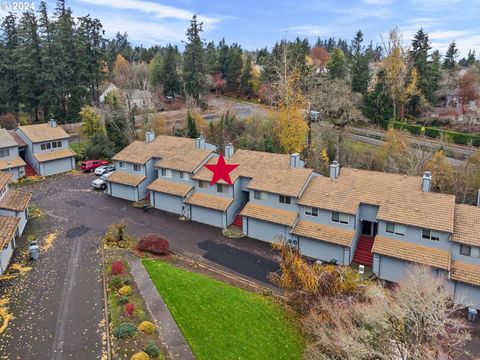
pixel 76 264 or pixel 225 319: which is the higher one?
pixel 76 264

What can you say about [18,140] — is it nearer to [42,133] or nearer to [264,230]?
[42,133]

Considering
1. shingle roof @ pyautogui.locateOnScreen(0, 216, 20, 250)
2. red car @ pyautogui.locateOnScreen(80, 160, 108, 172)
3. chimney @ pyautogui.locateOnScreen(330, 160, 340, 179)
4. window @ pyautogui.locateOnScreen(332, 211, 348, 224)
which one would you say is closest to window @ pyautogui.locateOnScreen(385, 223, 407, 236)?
window @ pyautogui.locateOnScreen(332, 211, 348, 224)

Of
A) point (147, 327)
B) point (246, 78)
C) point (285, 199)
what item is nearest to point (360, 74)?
point (246, 78)

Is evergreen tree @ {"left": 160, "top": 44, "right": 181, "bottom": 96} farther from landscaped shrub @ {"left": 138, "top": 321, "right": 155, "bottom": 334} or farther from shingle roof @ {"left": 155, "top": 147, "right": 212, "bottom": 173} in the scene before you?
landscaped shrub @ {"left": 138, "top": 321, "right": 155, "bottom": 334}

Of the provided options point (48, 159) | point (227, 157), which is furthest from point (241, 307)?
point (48, 159)

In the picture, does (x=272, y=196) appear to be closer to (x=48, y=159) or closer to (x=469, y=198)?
(x=469, y=198)

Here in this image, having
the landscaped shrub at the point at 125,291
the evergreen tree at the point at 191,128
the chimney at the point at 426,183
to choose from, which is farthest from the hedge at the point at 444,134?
the landscaped shrub at the point at 125,291

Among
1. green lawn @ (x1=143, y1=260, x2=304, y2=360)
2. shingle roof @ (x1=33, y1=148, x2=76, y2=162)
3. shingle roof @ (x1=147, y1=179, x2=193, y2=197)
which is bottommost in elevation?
green lawn @ (x1=143, y1=260, x2=304, y2=360)
